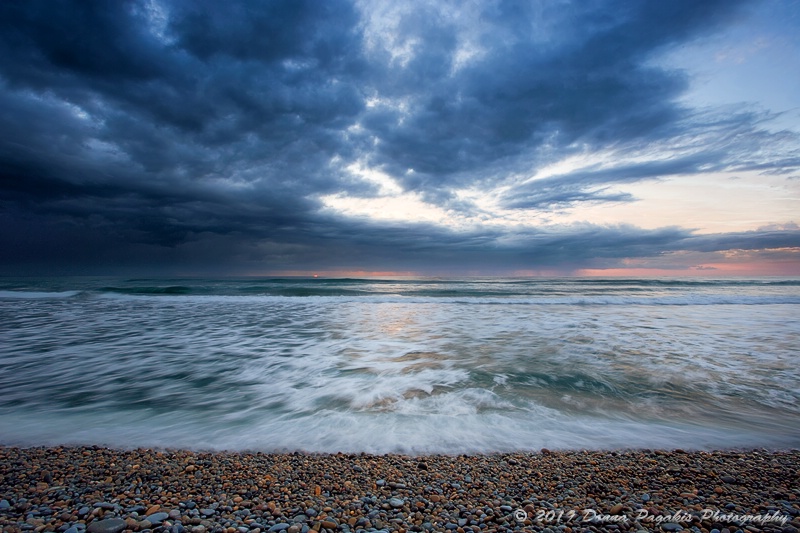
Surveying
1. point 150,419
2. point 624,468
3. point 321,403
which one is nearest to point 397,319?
point 321,403

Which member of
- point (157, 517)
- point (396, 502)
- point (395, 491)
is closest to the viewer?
point (157, 517)

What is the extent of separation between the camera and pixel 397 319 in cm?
Result: 1567

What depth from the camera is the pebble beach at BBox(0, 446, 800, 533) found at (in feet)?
7.83

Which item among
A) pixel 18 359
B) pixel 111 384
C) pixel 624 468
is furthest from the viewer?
pixel 18 359

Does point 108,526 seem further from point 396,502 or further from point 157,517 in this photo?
point 396,502

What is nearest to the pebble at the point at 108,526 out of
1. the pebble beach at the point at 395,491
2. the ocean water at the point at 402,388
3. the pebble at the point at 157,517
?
the pebble beach at the point at 395,491

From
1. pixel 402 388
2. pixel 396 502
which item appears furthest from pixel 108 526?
pixel 402 388

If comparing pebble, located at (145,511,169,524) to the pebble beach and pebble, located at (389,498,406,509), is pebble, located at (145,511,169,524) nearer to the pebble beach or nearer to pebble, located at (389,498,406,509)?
the pebble beach

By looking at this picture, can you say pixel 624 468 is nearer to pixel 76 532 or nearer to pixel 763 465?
pixel 763 465

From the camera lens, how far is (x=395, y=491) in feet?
9.44

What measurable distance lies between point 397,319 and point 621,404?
35.7 feet

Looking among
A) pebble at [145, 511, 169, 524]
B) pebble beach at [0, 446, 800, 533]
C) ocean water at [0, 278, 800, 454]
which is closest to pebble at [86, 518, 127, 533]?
pebble beach at [0, 446, 800, 533]

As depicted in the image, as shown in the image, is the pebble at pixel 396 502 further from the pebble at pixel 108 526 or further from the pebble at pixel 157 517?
the pebble at pixel 108 526

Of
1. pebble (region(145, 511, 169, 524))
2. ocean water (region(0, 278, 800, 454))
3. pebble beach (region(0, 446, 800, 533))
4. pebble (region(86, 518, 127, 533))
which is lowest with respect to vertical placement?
ocean water (region(0, 278, 800, 454))
